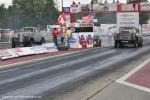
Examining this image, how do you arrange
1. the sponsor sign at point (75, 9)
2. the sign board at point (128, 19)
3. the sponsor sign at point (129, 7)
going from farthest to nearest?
the sponsor sign at point (75, 9), the sponsor sign at point (129, 7), the sign board at point (128, 19)

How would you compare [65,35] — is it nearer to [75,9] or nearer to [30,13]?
[75,9]

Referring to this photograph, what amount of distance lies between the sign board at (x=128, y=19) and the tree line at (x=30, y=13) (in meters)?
46.7

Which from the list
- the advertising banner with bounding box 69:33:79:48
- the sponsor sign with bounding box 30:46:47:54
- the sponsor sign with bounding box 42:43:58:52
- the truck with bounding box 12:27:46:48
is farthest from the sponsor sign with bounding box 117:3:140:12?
the sponsor sign with bounding box 30:46:47:54

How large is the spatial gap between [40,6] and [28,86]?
10440 centimetres

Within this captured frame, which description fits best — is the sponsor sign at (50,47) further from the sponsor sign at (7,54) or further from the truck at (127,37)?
the truck at (127,37)

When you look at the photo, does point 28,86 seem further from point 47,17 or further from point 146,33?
point 47,17

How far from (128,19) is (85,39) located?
19962 millimetres

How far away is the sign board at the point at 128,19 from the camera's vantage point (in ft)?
206

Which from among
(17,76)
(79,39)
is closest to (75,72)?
(17,76)

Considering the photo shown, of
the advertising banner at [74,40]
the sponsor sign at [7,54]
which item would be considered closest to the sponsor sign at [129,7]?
the advertising banner at [74,40]

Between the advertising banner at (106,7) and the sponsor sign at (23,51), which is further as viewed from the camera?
the advertising banner at (106,7)

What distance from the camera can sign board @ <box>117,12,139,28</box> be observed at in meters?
62.8

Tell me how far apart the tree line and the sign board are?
46711 mm

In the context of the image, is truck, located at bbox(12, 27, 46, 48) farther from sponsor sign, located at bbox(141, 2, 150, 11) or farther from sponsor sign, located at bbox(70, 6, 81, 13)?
sponsor sign, located at bbox(141, 2, 150, 11)
